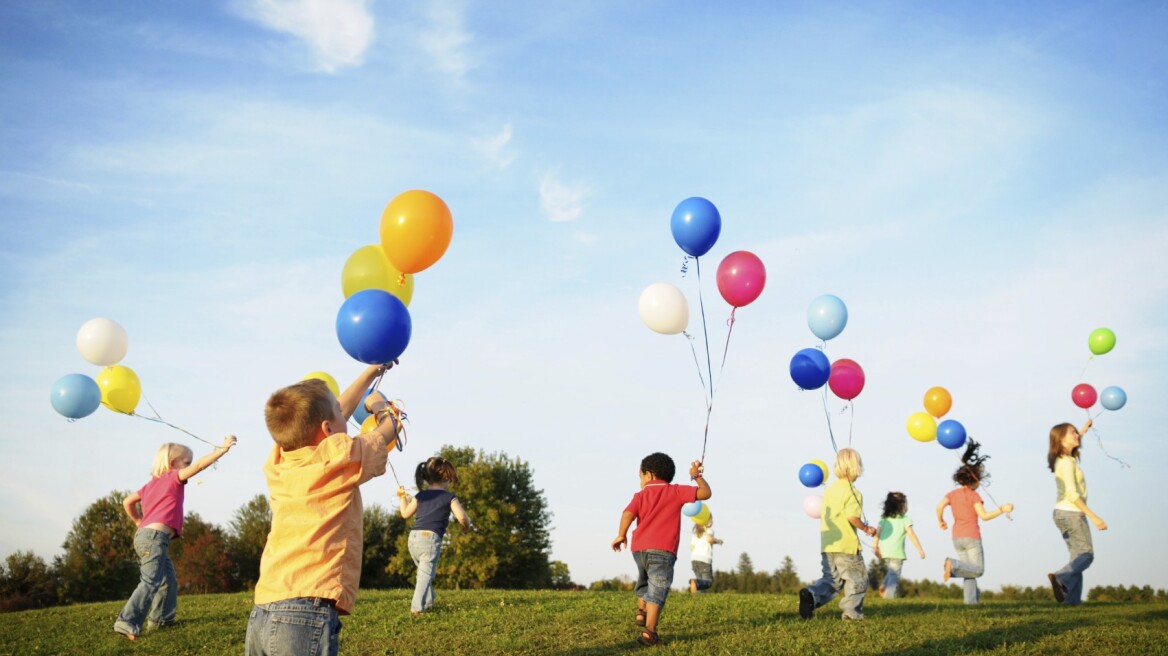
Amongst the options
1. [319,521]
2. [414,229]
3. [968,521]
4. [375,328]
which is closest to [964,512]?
[968,521]

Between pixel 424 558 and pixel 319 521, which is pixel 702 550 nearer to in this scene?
pixel 424 558

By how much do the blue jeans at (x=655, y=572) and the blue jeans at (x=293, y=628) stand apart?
14.1 ft

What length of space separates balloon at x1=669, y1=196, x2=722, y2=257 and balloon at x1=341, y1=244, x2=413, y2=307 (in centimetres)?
377

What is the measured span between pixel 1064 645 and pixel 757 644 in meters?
2.87

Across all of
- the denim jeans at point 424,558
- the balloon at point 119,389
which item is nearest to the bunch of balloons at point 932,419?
the denim jeans at point 424,558

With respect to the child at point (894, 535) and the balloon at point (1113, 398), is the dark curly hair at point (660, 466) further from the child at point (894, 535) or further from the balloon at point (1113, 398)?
the balloon at point (1113, 398)

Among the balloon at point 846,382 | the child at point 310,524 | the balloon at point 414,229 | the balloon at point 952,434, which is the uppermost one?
the balloon at point 414,229

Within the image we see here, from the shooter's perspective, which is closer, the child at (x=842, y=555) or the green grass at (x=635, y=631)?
the green grass at (x=635, y=631)

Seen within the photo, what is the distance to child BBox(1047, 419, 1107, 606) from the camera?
11.1 meters

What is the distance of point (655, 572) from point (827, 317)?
22.0 ft

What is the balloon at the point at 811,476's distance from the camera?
57.4ft

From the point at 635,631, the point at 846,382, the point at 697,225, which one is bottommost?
the point at 635,631

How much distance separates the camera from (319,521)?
4070 millimetres

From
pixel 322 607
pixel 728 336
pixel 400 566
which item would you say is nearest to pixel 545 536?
pixel 400 566
